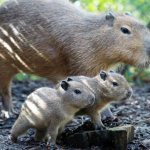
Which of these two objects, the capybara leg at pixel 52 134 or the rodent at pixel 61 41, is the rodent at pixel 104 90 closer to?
the capybara leg at pixel 52 134

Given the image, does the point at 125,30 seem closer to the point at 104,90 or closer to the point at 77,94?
the point at 104,90

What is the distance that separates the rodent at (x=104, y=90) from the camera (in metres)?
5.63

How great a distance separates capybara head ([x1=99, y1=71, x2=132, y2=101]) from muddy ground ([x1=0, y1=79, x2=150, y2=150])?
1.83 ft

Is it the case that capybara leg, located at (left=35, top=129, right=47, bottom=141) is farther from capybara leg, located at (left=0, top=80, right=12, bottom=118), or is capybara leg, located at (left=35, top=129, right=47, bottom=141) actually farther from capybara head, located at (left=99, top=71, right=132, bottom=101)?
capybara leg, located at (left=0, top=80, right=12, bottom=118)

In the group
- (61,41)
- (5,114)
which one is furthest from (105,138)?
(5,114)

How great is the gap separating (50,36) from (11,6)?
0.84 m

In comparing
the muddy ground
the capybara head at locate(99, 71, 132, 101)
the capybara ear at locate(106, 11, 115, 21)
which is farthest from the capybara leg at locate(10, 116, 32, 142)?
the capybara ear at locate(106, 11, 115, 21)

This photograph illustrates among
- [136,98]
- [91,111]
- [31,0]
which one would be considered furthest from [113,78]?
[136,98]

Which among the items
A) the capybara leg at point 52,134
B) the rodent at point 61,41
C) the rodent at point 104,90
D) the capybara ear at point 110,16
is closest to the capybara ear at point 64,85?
the rodent at point 104,90

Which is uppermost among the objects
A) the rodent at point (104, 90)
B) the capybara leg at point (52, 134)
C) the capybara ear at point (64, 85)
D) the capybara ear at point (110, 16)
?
the capybara ear at point (110, 16)

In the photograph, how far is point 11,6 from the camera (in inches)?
301

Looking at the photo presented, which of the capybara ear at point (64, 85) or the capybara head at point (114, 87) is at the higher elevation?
the capybara ear at point (64, 85)

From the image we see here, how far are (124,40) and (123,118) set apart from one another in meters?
1.11

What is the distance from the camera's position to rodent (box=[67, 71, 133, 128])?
5.63 metres
